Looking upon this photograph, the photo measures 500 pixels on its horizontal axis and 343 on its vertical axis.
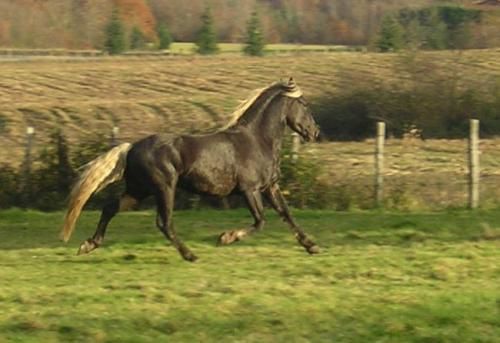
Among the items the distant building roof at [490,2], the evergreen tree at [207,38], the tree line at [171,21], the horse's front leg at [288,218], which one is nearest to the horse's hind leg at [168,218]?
the horse's front leg at [288,218]

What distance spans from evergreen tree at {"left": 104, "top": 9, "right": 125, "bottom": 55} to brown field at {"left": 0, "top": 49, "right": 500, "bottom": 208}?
4790 millimetres

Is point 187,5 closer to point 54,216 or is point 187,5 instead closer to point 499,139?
point 499,139

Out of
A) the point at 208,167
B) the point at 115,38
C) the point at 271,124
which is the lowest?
the point at 115,38

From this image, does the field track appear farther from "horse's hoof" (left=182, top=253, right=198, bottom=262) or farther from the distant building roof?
"horse's hoof" (left=182, top=253, right=198, bottom=262)

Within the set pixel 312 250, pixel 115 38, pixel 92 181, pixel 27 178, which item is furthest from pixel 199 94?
pixel 92 181

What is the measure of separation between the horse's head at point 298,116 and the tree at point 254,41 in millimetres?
49202

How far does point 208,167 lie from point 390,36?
25240 mm

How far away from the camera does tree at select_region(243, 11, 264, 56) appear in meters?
62.4

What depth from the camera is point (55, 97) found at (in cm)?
4412

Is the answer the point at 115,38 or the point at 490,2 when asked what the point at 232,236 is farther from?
the point at 115,38

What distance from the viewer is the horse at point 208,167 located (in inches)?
453

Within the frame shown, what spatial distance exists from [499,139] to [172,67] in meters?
27.0

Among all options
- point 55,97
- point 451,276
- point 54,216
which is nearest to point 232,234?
point 451,276

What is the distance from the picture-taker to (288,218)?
12.1 metres
